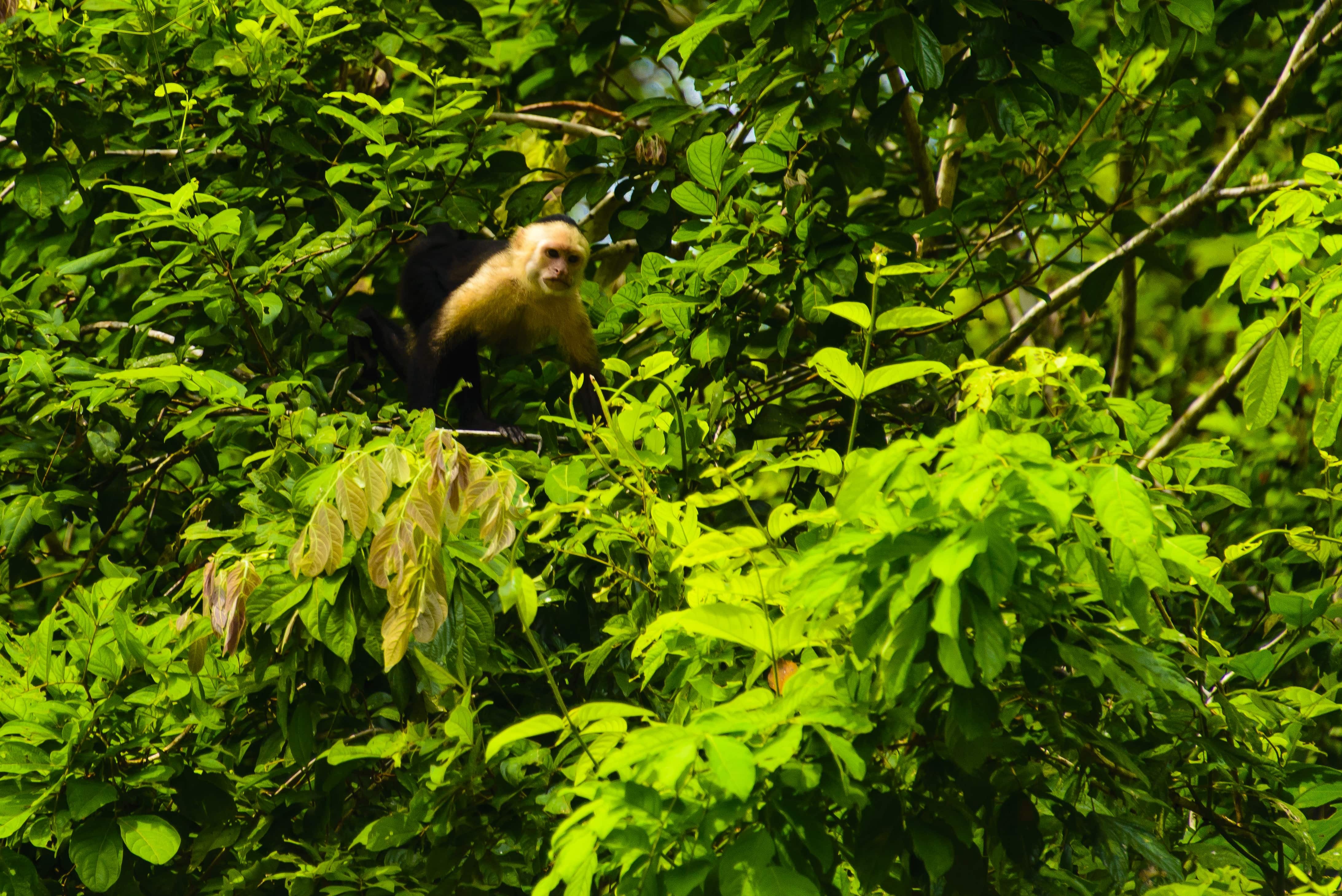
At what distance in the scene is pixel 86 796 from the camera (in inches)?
100

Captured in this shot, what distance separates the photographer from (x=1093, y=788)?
2.37 meters

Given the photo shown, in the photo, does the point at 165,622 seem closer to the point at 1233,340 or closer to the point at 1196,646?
the point at 1196,646

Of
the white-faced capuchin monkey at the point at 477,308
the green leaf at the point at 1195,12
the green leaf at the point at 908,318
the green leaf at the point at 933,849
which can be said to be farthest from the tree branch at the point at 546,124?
the green leaf at the point at 933,849

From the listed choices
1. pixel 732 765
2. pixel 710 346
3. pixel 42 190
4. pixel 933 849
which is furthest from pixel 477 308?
pixel 732 765

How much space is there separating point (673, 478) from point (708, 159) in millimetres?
803

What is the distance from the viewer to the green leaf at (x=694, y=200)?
10.4 feet

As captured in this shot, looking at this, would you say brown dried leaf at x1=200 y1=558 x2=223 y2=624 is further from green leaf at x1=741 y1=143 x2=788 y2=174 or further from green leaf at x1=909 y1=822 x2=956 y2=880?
green leaf at x1=741 y1=143 x2=788 y2=174

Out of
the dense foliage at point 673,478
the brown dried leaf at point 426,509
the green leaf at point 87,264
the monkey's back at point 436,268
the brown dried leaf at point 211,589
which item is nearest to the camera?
the dense foliage at point 673,478

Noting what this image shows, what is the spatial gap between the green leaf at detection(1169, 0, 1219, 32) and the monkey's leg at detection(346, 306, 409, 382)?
9.43ft

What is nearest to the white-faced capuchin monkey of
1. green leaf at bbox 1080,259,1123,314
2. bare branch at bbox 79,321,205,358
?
bare branch at bbox 79,321,205,358

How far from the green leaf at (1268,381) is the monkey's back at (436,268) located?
3.08m

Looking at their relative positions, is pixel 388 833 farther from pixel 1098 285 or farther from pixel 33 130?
pixel 1098 285

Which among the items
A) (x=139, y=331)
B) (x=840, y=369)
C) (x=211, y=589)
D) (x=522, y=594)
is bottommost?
(x=139, y=331)

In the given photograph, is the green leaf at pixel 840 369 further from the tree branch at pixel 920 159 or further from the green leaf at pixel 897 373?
the tree branch at pixel 920 159
